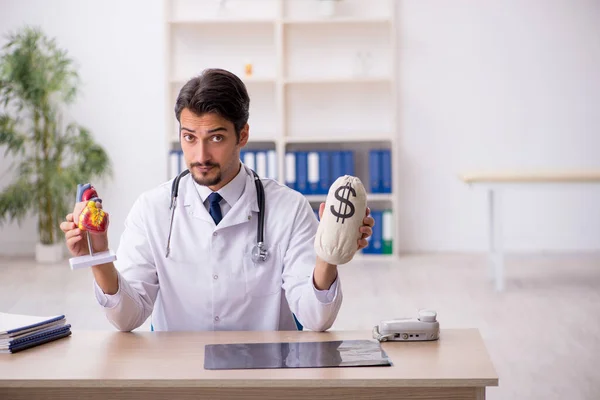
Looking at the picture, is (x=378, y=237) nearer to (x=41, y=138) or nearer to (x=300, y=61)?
(x=300, y=61)

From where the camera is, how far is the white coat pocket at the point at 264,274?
91.3 inches

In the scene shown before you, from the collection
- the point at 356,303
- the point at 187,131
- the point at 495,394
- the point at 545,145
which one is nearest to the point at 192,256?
the point at 187,131

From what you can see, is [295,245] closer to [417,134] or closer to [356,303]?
[356,303]

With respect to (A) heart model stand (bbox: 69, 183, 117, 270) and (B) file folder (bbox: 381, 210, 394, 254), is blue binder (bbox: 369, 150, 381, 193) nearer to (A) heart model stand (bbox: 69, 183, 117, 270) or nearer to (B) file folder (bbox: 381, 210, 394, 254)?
(B) file folder (bbox: 381, 210, 394, 254)

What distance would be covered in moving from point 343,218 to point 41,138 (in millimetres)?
5008

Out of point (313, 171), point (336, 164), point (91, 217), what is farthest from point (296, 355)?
point (336, 164)

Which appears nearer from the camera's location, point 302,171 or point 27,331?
point 27,331

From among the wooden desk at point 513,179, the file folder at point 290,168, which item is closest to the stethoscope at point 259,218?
the wooden desk at point 513,179

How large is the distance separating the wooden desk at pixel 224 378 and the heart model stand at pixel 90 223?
8.3 inches

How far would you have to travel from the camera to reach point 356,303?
16.5ft

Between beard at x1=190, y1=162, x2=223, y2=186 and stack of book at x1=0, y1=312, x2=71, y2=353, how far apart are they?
0.49 metres

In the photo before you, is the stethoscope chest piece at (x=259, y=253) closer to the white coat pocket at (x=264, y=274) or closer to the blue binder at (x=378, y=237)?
the white coat pocket at (x=264, y=274)

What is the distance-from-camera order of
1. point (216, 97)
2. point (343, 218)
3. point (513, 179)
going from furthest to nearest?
point (513, 179)
point (216, 97)
point (343, 218)

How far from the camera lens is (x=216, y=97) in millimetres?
2219
